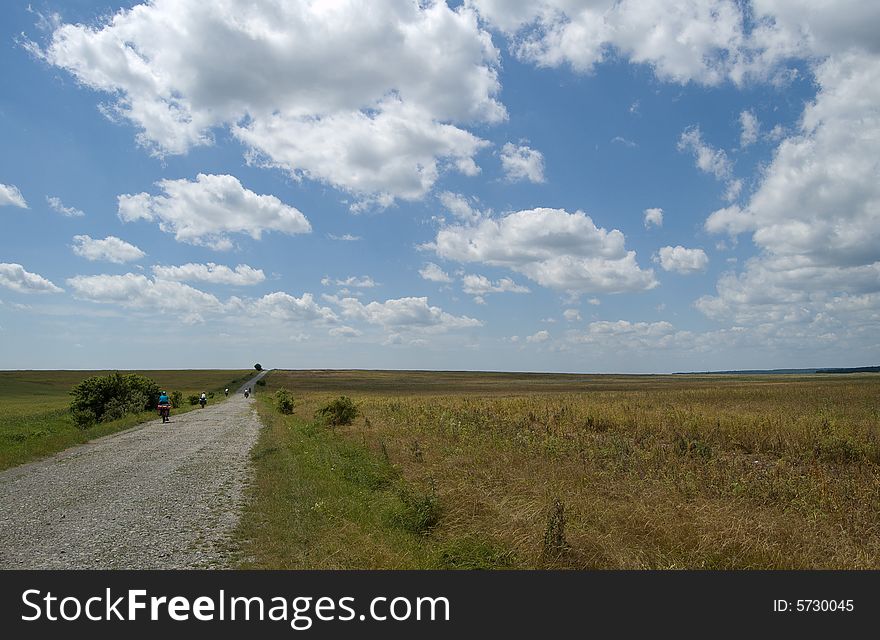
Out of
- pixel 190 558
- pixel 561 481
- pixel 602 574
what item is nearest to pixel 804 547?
pixel 602 574

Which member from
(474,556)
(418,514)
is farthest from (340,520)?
(474,556)

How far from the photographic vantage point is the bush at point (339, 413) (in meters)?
29.9

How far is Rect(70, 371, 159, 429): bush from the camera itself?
35.8m

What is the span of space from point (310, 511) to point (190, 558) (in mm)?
2699

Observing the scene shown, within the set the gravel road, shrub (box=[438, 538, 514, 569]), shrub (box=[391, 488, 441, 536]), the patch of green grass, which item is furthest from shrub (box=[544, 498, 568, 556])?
the gravel road

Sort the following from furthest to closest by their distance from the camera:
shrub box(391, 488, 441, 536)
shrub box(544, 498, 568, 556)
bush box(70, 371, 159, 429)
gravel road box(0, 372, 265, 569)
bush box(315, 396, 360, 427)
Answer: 1. bush box(70, 371, 159, 429)
2. bush box(315, 396, 360, 427)
3. shrub box(391, 488, 441, 536)
4. shrub box(544, 498, 568, 556)
5. gravel road box(0, 372, 265, 569)

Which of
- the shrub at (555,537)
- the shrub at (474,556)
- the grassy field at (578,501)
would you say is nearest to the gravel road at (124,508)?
the grassy field at (578,501)

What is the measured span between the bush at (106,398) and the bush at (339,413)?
48.5ft

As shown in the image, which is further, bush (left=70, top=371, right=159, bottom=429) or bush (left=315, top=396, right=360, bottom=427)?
bush (left=70, top=371, right=159, bottom=429)

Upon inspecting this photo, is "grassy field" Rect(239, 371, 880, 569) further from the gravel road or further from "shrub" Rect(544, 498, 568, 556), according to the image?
the gravel road

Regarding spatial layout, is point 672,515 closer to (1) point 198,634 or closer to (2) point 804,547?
(2) point 804,547

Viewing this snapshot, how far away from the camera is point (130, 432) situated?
87.7 feet

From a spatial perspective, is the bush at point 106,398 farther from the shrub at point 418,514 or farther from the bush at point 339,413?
the shrub at point 418,514

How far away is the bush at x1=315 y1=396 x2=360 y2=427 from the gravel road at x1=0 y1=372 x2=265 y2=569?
33.5 ft
